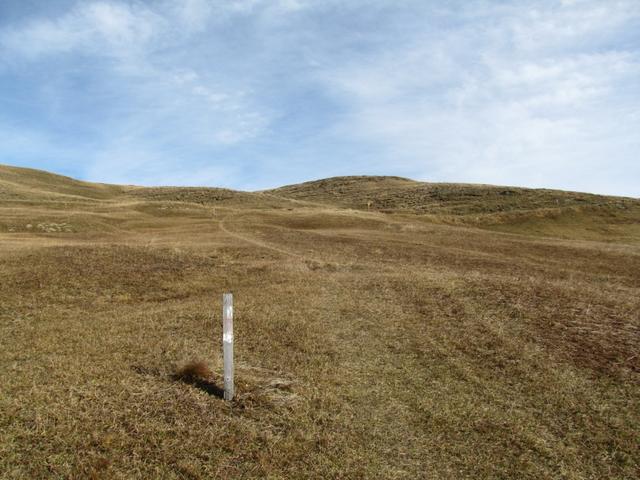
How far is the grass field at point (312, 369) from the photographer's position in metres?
7.01

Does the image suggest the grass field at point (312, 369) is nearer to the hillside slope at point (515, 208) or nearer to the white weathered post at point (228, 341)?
the white weathered post at point (228, 341)

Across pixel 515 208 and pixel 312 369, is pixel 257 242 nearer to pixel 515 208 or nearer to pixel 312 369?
pixel 312 369

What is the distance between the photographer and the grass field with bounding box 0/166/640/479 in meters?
7.01

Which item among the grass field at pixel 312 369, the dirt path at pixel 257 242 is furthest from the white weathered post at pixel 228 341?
the dirt path at pixel 257 242

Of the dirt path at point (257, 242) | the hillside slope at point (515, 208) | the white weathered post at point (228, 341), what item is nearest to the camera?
the white weathered post at point (228, 341)

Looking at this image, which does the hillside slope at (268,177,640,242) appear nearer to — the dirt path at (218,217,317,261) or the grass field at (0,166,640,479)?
the dirt path at (218,217,317,261)

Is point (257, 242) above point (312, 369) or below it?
above

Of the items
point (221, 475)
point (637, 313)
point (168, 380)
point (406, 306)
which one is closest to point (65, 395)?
point (168, 380)

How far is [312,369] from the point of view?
35.2ft

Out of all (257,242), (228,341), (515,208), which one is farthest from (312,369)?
(515,208)

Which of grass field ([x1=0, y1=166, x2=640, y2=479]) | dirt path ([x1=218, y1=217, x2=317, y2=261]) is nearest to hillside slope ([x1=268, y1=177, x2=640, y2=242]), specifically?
dirt path ([x1=218, y1=217, x2=317, y2=261])

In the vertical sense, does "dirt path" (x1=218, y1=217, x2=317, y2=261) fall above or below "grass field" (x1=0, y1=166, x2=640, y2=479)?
above

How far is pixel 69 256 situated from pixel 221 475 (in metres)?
21.1

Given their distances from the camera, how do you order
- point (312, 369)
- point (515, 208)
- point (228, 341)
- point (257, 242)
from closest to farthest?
1. point (228, 341)
2. point (312, 369)
3. point (257, 242)
4. point (515, 208)
